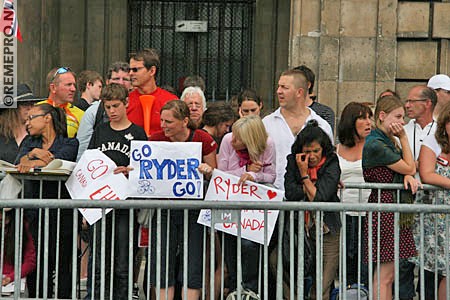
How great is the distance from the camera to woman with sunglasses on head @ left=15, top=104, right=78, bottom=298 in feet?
28.9

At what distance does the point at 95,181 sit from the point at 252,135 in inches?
49.8

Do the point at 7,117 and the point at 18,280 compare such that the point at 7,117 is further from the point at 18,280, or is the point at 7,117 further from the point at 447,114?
the point at 447,114

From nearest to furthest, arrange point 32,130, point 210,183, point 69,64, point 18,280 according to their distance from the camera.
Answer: point 18,280 → point 210,183 → point 32,130 → point 69,64

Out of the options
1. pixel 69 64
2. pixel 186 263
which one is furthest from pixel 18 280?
pixel 69 64

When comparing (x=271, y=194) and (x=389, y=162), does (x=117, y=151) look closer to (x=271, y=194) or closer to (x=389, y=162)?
(x=271, y=194)

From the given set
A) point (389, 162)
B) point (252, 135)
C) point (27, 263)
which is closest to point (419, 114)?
point (389, 162)

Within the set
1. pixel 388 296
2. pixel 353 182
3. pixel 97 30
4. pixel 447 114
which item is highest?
pixel 97 30

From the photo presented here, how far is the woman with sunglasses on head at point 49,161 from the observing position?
882cm

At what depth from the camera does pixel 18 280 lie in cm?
782


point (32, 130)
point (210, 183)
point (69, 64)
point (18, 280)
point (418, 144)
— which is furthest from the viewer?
point (69, 64)

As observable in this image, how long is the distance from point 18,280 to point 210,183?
163cm

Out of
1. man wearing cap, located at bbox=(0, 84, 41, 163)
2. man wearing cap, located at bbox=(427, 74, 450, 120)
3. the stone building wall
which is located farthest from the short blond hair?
the stone building wall

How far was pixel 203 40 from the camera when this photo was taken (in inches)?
690

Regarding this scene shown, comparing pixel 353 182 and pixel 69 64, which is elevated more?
pixel 69 64
